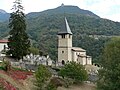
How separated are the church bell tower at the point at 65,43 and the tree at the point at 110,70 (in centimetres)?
2689

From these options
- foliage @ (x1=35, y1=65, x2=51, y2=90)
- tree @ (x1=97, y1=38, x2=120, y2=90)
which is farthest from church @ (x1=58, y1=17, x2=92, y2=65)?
foliage @ (x1=35, y1=65, x2=51, y2=90)

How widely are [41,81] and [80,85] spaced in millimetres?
9021

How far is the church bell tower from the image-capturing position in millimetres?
68000

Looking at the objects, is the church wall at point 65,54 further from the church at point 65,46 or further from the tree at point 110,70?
the tree at point 110,70

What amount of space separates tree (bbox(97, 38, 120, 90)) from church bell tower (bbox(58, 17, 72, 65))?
88.2 feet

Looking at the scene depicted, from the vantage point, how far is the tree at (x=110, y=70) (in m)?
35.3

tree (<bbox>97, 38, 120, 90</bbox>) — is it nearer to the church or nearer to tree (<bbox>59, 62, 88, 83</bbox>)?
tree (<bbox>59, 62, 88, 83</bbox>)

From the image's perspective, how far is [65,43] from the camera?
6856 centimetres

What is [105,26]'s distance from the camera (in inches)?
7215

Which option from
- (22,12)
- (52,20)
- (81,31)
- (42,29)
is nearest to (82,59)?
(22,12)

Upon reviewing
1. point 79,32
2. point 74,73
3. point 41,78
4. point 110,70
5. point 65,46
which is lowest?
point 74,73

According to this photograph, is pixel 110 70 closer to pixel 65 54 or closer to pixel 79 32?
pixel 65 54

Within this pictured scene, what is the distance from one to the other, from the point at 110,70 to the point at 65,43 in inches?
1269

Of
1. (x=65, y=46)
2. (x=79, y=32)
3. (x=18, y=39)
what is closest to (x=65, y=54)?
(x=65, y=46)
